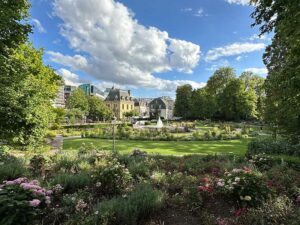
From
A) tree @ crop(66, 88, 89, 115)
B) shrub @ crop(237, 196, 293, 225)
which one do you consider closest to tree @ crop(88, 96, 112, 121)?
tree @ crop(66, 88, 89, 115)

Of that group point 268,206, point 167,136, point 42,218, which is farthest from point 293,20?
point 167,136

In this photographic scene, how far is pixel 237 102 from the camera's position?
4834cm

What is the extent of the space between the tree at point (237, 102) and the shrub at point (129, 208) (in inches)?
1834

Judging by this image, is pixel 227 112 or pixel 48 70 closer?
pixel 48 70

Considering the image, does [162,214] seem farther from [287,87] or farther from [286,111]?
[286,111]

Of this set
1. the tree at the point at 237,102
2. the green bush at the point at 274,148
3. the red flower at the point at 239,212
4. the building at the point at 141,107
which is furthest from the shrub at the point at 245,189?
the building at the point at 141,107

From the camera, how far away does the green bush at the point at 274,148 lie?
40.6 feet

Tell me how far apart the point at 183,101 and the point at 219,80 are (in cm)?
1055

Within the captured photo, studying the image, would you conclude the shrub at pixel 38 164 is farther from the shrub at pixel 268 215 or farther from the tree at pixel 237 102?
the tree at pixel 237 102

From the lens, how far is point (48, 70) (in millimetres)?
19703

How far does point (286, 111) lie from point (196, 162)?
332cm

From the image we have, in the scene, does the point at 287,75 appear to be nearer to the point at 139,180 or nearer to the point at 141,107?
the point at 139,180

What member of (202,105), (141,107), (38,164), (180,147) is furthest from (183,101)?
(38,164)

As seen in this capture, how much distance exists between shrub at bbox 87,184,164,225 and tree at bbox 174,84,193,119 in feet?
191
